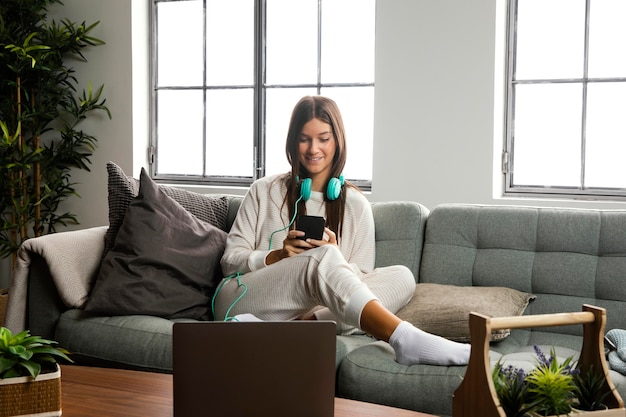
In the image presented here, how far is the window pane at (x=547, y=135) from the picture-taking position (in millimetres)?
3686

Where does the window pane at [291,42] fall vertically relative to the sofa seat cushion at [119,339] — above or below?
above

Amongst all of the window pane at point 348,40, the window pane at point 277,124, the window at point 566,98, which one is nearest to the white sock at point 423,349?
the window at point 566,98

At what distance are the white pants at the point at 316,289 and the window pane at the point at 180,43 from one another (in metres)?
2.28

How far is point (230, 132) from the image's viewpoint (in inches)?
180

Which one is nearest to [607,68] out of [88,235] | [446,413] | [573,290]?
[573,290]

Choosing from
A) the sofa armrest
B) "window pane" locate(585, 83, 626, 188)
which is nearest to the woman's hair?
the sofa armrest

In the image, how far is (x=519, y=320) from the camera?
1.29 meters

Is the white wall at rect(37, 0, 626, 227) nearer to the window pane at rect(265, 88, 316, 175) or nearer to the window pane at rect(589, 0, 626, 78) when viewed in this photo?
the window pane at rect(589, 0, 626, 78)

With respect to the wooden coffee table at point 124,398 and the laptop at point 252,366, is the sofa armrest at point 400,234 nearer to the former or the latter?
the wooden coffee table at point 124,398

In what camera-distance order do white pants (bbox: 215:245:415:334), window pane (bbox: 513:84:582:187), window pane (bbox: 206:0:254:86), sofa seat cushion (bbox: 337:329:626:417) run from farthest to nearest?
1. window pane (bbox: 206:0:254:86)
2. window pane (bbox: 513:84:582:187)
3. white pants (bbox: 215:245:415:334)
4. sofa seat cushion (bbox: 337:329:626:417)

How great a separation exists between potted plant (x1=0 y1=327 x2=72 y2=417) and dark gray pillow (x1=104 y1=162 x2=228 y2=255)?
1.52 metres

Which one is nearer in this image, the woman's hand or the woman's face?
the woman's hand

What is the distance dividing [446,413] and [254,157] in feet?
8.82

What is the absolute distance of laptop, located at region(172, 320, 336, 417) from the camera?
1365 mm
